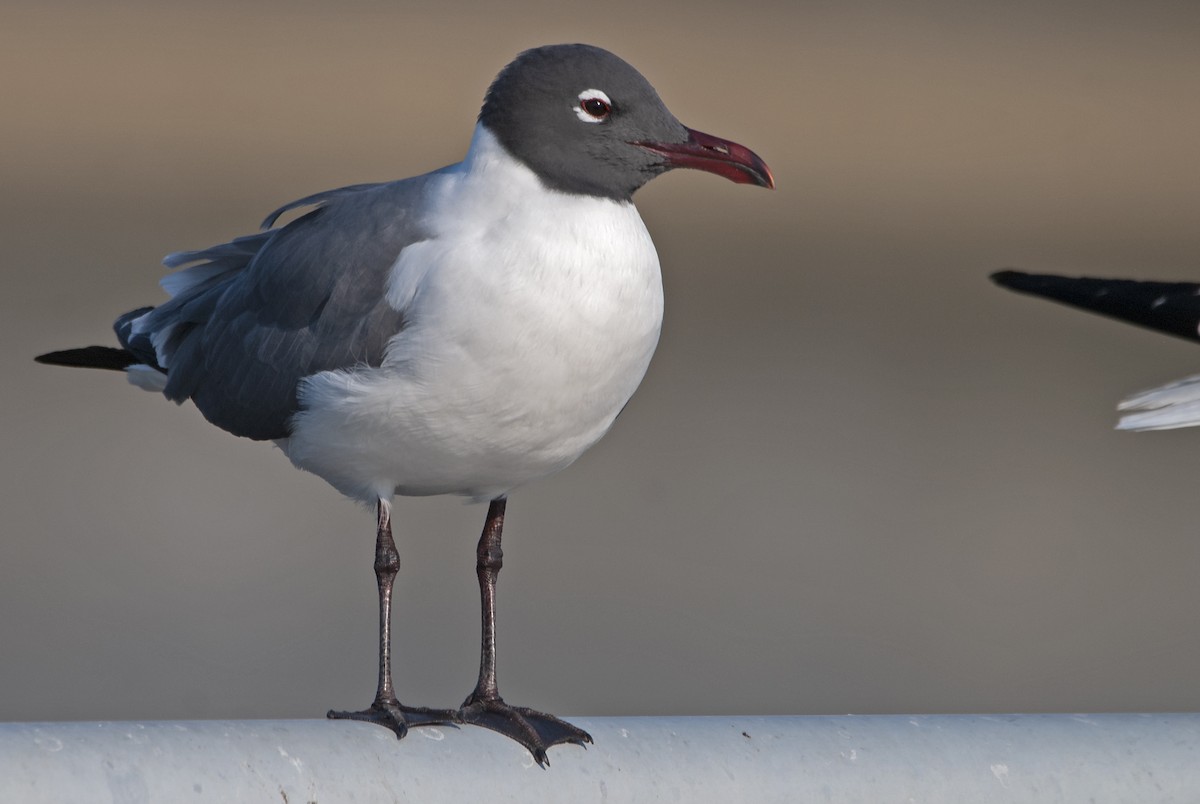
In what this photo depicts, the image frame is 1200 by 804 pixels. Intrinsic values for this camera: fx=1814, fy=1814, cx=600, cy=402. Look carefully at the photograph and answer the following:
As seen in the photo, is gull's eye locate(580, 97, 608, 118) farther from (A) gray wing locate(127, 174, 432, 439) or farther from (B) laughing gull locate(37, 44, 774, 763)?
(A) gray wing locate(127, 174, 432, 439)

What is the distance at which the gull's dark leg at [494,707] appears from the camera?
5.81ft

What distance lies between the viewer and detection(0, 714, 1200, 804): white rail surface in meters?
1.48

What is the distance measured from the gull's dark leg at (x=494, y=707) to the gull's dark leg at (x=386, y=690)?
0.07 metres

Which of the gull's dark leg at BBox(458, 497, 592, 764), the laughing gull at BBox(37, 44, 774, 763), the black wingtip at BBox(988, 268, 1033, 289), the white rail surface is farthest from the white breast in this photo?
the white rail surface

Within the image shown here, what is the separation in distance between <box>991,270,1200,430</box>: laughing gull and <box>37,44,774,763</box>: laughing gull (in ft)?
1.23

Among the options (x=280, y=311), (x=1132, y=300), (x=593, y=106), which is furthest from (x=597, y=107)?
(x=1132, y=300)

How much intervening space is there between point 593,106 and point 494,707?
0.77m

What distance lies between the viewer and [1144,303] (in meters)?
2.09

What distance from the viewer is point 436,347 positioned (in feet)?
7.07

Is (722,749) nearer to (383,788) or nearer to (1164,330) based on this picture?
(383,788)

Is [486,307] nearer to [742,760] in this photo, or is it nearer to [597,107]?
[597,107]

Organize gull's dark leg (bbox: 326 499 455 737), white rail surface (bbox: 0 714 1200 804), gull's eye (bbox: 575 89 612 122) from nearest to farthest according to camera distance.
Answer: white rail surface (bbox: 0 714 1200 804) < gull's dark leg (bbox: 326 499 455 737) < gull's eye (bbox: 575 89 612 122)

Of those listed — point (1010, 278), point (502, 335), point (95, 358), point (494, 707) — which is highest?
point (1010, 278)

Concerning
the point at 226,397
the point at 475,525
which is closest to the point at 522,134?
the point at 226,397
